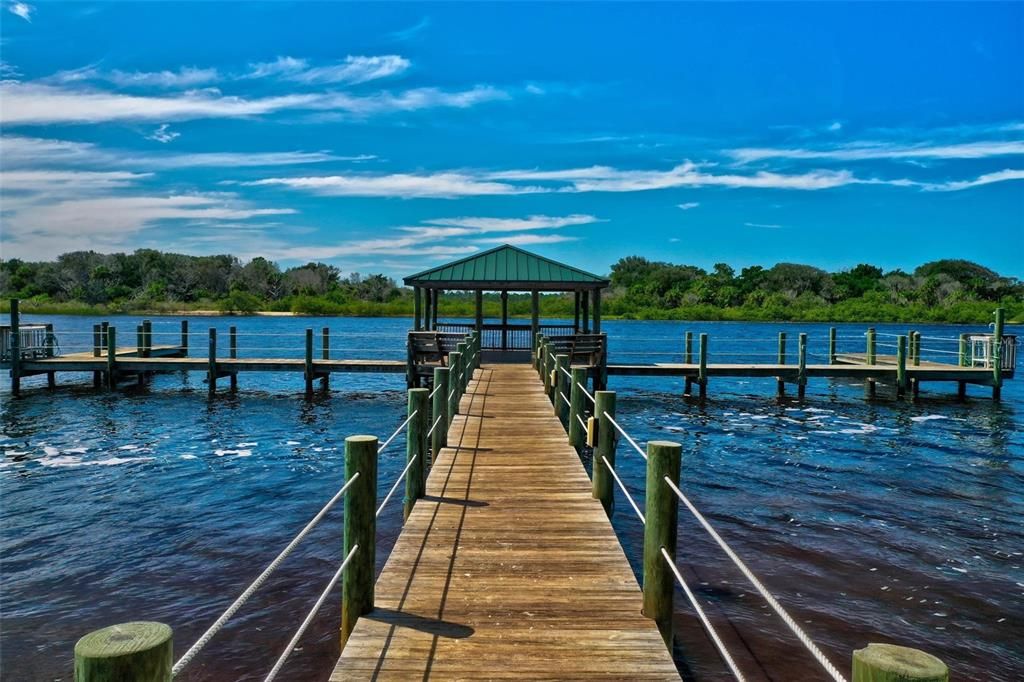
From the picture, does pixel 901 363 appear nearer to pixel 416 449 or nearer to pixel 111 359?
pixel 416 449

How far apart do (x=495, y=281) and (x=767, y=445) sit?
939 centimetres

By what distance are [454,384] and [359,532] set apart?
7.16m

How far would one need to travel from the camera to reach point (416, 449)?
6.66 metres

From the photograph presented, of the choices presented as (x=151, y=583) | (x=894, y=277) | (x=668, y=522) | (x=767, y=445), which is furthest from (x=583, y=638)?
(x=894, y=277)

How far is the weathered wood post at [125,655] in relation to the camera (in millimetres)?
1889

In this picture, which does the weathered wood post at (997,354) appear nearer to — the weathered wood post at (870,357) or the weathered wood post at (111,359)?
the weathered wood post at (870,357)

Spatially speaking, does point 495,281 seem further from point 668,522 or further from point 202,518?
point 668,522

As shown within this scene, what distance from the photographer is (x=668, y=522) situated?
4160 millimetres

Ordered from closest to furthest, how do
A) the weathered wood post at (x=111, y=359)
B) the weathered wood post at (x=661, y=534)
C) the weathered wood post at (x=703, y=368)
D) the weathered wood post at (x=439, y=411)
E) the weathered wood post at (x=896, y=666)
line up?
the weathered wood post at (x=896, y=666) < the weathered wood post at (x=661, y=534) < the weathered wood post at (x=439, y=411) < the weathered wood post at (x=703, y=368) < the weathered wood post at (x=111, y=359)

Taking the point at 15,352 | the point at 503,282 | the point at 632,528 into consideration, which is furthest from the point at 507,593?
the point at 15,352

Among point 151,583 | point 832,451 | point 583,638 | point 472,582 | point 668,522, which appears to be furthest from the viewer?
point 832,451

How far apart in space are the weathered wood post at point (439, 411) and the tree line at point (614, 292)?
218 feet

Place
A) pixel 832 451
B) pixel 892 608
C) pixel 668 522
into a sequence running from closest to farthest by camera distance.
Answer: pixel 668 522 < pixel 892 608 < pixel 832 451

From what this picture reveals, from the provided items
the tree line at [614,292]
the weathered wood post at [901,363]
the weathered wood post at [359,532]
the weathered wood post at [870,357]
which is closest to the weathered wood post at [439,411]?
the weathered wood post at [359,532]
